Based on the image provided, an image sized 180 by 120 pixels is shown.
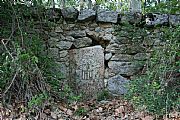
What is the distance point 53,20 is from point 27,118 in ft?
6.17

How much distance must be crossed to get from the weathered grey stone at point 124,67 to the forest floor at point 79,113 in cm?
69

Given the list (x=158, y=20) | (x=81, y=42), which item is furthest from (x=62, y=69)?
(x=158, y=20)

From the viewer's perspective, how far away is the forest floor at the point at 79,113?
2.77 m

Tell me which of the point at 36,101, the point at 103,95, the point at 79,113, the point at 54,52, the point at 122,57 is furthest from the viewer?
the point at 122,57

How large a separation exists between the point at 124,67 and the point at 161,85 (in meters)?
1.16

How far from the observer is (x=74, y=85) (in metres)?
4.13

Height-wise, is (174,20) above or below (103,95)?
above

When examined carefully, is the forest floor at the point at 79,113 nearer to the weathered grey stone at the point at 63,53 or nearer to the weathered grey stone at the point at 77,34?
the weathered grey stone at the point at 63,53

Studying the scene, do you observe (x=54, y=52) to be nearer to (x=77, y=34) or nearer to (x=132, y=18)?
(x=77, y=34)

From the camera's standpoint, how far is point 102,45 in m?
4.36

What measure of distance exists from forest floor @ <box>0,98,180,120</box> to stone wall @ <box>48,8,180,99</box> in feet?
2.04

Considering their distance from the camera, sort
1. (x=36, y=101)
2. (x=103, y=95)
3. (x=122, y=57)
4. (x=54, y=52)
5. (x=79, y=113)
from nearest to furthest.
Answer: (x=36, y=101), (x=79, y=113), (x=103, y=95), (x=54, y=52), (x=122, y=57)

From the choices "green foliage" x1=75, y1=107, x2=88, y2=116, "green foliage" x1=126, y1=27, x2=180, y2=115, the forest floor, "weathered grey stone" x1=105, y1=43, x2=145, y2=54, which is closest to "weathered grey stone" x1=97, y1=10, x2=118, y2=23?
"weathered grey stone" x1=105, y1=43, x2=145, y2=54

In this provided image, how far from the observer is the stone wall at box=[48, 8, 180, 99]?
13.8 ft
